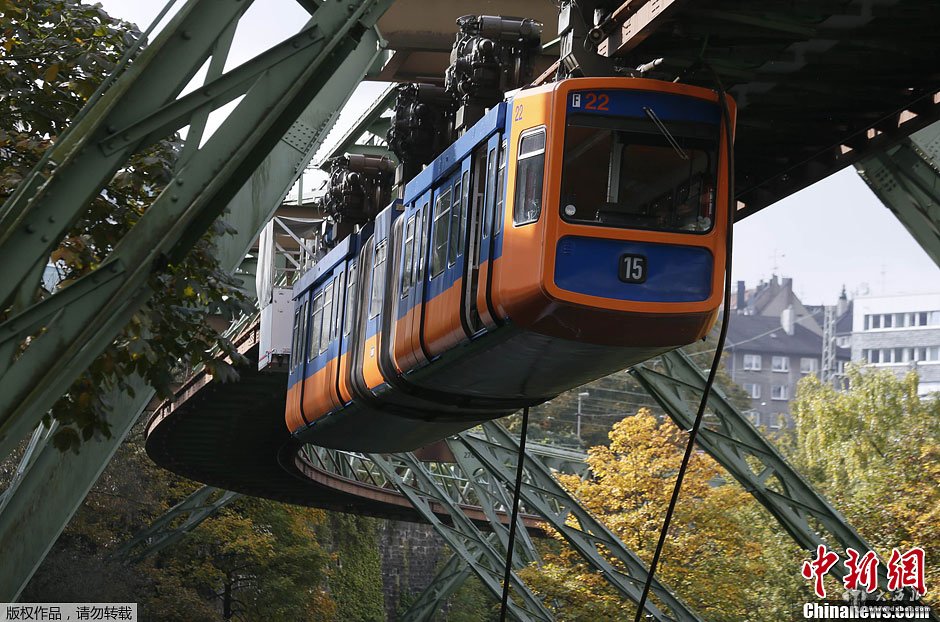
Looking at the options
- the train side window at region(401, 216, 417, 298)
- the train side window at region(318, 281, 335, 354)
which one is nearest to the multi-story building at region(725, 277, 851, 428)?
the train side window at region(318, 281, 335, 354)

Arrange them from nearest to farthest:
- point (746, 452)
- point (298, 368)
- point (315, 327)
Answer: point (315, 327), point (298, 368), point (746, 452)

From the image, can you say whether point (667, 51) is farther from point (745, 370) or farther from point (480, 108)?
point (745, 370)

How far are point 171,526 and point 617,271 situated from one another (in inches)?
1646

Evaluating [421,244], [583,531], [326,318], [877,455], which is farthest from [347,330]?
[877,455]

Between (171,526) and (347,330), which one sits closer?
(347,330)

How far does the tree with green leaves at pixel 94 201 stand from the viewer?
35.3 ft

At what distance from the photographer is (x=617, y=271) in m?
10.1

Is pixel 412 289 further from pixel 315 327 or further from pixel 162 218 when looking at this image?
pixel 162 218

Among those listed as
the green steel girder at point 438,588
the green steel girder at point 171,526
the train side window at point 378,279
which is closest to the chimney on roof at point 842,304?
the green steel girder at point 438,588

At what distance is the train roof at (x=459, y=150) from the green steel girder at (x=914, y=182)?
11.8 feet

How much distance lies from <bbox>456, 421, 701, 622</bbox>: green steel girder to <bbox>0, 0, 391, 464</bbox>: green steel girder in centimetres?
2237

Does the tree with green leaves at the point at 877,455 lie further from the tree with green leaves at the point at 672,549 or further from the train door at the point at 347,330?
the train door at the point at 347,330

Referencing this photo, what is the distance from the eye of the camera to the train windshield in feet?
34.0

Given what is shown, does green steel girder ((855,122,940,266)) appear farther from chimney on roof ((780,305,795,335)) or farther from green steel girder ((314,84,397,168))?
chimney on roof ((780,305,795,335))
